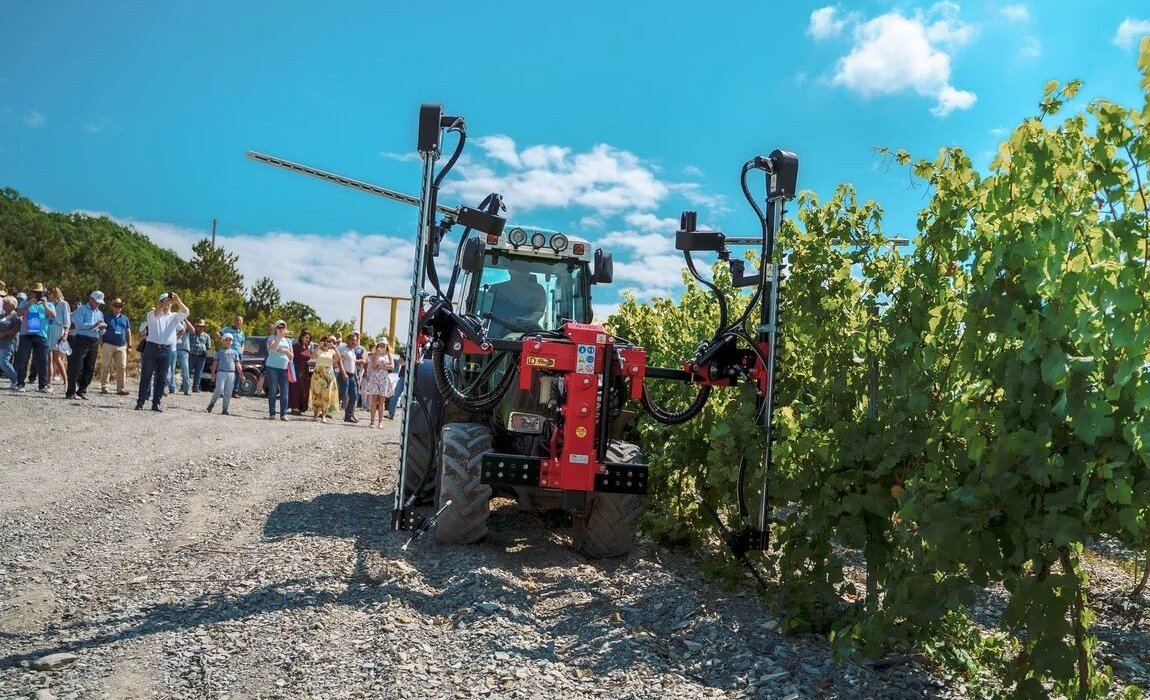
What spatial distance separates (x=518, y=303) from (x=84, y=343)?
33.8ft

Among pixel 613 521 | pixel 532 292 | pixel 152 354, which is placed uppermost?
pixel 532 292

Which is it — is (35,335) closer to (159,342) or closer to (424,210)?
(159,342)

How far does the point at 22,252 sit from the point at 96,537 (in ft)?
138

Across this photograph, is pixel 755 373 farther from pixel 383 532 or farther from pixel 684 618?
pixel 383 532

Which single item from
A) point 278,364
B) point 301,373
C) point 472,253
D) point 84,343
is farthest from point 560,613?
point 301,373

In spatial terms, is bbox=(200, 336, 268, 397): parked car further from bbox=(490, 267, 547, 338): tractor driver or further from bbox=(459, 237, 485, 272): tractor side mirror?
bbox=(459, 237, 485, 272): tractor side mirror

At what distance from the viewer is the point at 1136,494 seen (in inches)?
127

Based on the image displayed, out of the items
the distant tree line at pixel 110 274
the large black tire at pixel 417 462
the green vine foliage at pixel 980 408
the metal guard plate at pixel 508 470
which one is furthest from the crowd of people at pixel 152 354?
→ the distant tree line at pixel 110 274

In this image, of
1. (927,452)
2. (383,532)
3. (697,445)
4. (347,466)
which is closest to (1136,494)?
(927,452)

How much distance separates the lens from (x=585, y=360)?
595 cm

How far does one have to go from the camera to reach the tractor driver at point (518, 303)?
7512 millimetres

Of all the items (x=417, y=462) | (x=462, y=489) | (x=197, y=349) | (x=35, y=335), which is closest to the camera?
(x=462, y=489)

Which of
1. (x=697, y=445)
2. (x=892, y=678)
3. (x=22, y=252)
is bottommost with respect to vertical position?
(x=892, y=678)

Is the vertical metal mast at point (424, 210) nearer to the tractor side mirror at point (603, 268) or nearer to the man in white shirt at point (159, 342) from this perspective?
the tractor side mirror at point (603, 268)
